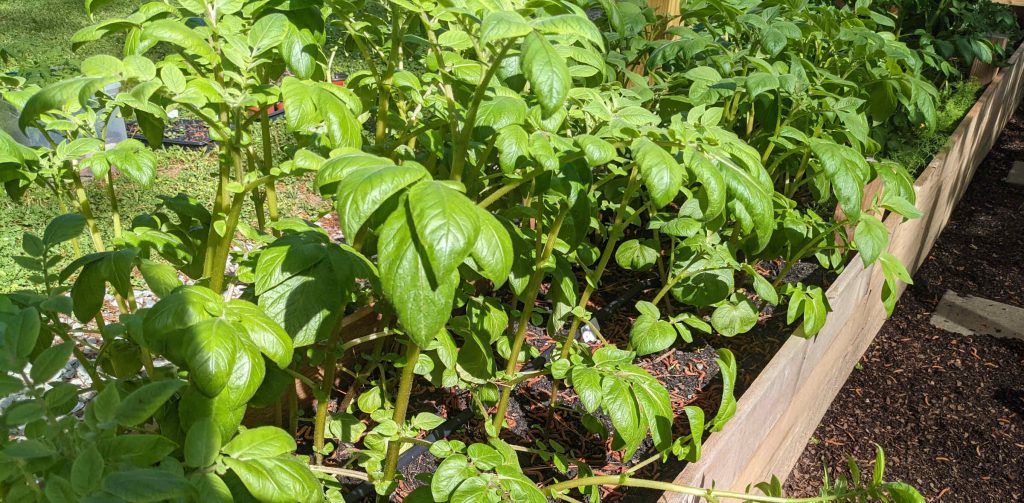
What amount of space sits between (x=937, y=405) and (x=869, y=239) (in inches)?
52.5

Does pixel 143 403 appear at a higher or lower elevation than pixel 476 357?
higher

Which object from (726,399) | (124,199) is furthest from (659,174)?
(124,199)

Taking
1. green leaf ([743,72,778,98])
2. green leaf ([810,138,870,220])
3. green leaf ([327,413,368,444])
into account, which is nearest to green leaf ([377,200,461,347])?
green leaf ([327,413,368,444])

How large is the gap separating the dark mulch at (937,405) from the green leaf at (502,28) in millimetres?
2382

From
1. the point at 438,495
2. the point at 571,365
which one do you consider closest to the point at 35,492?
the point at 438,495

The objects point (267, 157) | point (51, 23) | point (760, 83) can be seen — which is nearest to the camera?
point (267, 157)

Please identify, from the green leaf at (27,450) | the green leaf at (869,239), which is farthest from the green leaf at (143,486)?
the green leaf at (869,239)

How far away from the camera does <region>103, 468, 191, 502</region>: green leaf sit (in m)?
0.92

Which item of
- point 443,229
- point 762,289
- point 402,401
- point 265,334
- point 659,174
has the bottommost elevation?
point 762,289

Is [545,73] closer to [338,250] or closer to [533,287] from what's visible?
[338,250]

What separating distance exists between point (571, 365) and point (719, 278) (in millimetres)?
947

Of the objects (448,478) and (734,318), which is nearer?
(448,478)

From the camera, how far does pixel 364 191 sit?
42.8 inches

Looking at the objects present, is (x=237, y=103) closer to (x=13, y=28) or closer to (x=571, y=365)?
(x=571, y=365)
